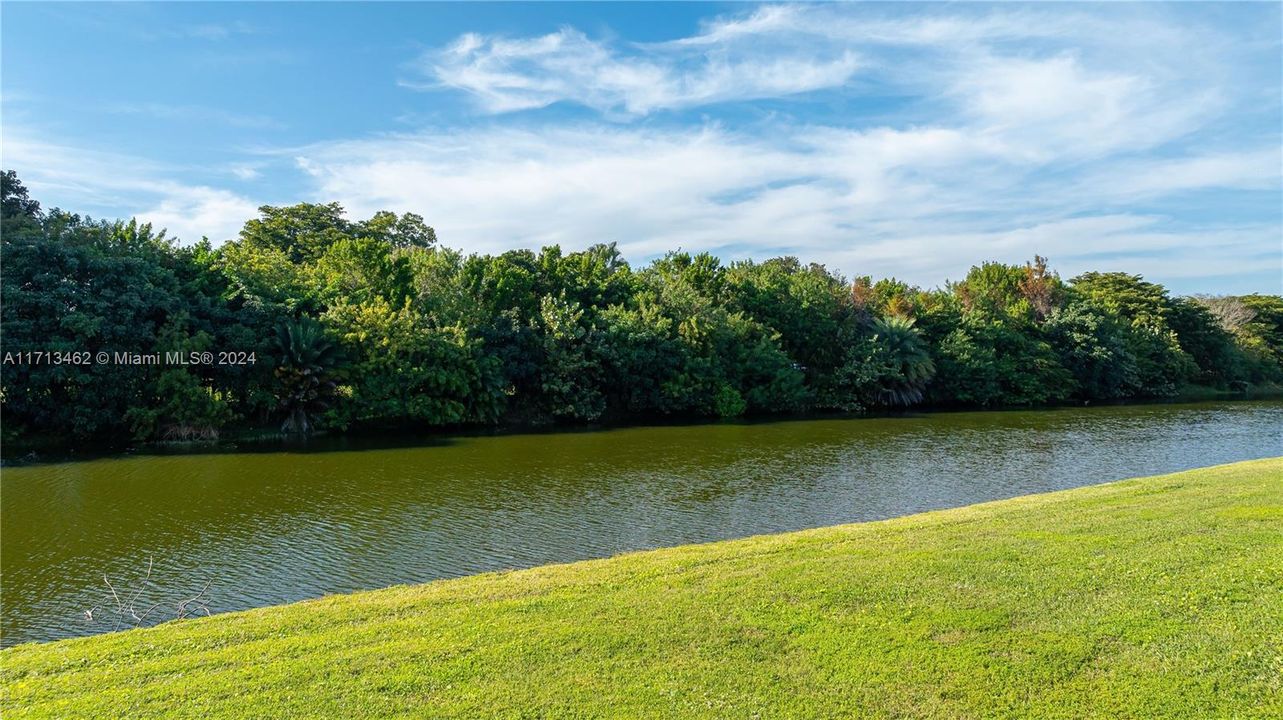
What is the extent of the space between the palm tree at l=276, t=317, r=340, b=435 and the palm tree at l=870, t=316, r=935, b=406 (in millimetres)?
34701

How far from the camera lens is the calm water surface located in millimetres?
13609

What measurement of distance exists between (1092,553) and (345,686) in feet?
30.6

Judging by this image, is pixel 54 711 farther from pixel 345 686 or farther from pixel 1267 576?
pixel 1267 576

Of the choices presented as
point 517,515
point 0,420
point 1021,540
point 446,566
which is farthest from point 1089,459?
point 0,420

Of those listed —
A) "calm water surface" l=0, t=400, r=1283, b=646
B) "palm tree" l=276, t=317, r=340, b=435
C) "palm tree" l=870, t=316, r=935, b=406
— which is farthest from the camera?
"palm tree" l=870, t=316, r=935, b=406

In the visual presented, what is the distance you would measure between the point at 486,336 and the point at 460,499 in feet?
63.6

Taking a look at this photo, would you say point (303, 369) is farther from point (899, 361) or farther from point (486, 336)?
point (899, 361)

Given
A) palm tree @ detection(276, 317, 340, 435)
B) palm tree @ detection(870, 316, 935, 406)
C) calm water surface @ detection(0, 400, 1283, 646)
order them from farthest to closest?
palm tree @ detection(870, 316, 935, 406)
palm tree @ detection(276, 317, 340, 435)
calm water surface @ detection(0, 400, 1283, 646)

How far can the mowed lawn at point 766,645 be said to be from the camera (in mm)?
5957

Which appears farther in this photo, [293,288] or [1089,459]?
[293,288]

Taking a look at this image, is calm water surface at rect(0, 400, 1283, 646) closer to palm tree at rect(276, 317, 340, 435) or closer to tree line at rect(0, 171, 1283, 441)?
tree line at rect(0, 171, 1283, 441)

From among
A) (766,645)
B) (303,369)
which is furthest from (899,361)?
(766,645)

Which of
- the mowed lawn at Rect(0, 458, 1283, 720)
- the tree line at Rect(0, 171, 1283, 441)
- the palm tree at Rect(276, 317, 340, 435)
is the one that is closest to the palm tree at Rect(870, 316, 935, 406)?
the tree line at Rect(0, 171, 1283, 441)

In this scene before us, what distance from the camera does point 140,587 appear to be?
12758 millimetres
